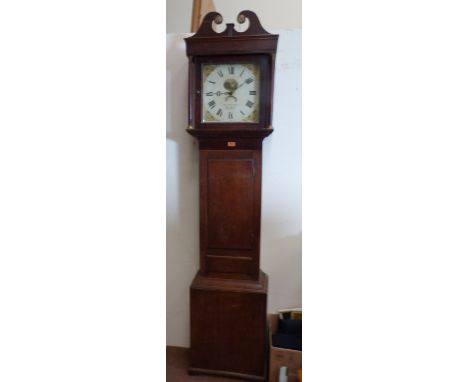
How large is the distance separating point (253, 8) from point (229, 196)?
4.93 feet

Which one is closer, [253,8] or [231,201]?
[231,201]

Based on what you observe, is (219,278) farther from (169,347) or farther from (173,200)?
(169,347)

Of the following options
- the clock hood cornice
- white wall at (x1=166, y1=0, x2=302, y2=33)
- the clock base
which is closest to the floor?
the clock base

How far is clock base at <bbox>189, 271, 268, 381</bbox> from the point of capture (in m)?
1.42

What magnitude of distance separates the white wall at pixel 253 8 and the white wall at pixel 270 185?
0.57 m

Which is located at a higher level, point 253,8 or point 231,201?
point 253,8

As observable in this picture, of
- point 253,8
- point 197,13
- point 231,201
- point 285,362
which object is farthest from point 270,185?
point 253,8

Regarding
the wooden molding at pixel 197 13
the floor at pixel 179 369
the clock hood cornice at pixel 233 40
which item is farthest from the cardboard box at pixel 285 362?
the wooden molding at pixel 197 13

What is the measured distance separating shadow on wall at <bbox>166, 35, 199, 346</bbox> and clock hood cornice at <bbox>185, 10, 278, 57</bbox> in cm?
28

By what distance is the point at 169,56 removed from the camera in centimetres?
158

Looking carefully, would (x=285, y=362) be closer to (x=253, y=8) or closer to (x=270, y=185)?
(x=270, y=185)

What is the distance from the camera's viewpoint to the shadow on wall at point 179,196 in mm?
1584

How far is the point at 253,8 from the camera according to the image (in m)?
2.08

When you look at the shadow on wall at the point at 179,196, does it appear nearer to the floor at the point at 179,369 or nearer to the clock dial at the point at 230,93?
the floor at the point at 179,369
